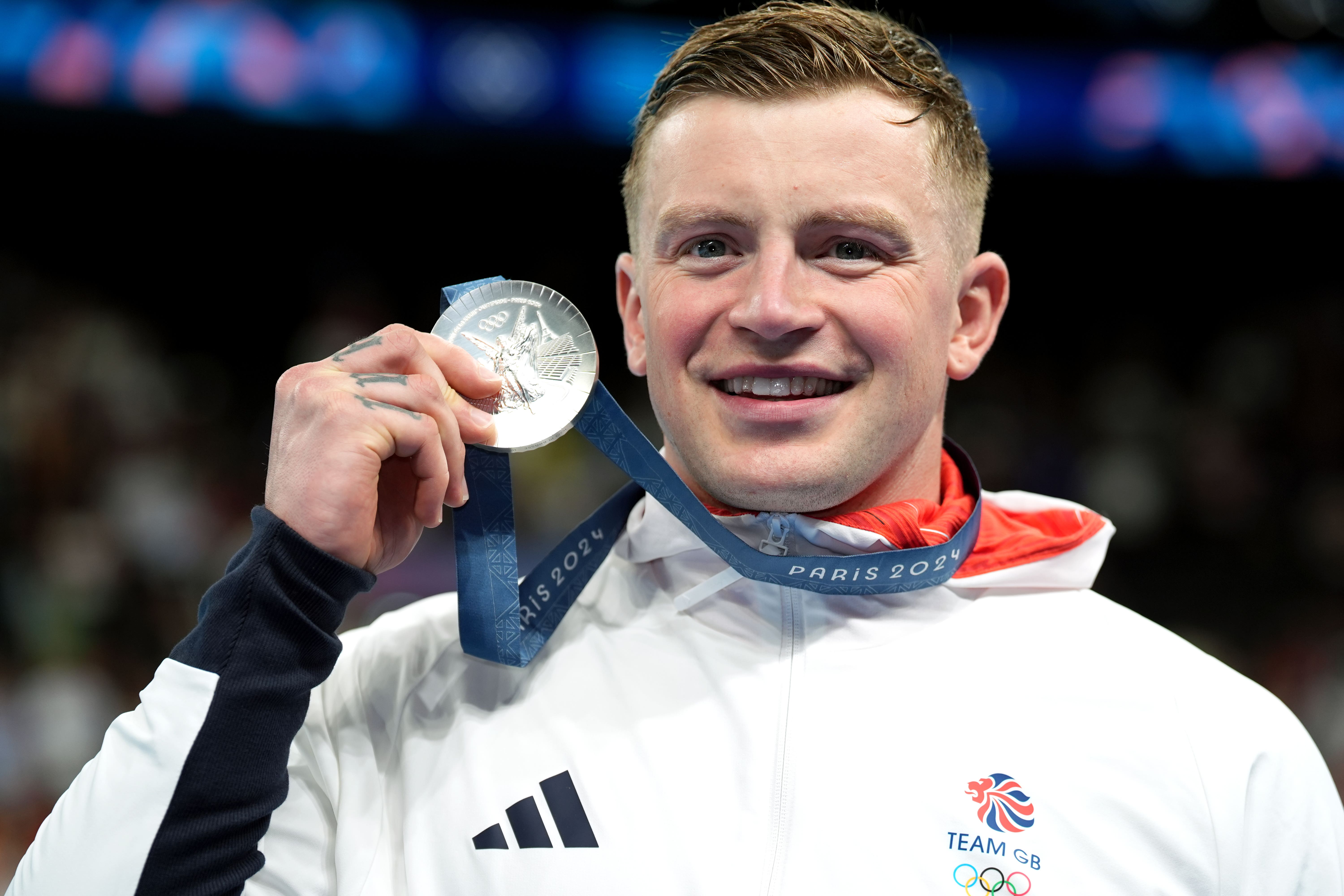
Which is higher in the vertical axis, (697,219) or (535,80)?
(535,80)

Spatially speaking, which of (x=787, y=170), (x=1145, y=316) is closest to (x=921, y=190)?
(x=787, y=170)

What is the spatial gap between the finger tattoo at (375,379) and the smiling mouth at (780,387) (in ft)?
1.86

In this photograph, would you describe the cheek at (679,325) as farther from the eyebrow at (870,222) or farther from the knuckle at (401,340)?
the knuckle at (401,340)

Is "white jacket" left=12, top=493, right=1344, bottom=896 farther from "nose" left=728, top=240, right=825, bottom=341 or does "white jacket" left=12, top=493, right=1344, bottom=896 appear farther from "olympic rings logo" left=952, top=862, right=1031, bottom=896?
"nose" left=728, top=240, right=825, bottom=341

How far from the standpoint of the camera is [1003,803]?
5.98 feet

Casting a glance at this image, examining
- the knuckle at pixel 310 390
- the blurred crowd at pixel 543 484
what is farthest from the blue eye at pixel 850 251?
the blurred crowd at pixel 543 484

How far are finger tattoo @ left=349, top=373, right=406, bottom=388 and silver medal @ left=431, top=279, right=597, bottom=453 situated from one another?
16cm

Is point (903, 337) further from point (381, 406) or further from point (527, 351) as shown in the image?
point (381, 406)

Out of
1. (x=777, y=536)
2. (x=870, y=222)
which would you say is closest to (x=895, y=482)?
(x=777, y=536)

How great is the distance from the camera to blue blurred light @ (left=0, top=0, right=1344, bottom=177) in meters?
6.54

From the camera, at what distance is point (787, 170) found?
196 centimetres

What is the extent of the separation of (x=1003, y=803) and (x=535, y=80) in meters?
6.12

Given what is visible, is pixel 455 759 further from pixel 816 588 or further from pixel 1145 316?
pixel 1145 316

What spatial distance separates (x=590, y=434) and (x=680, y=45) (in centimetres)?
86
